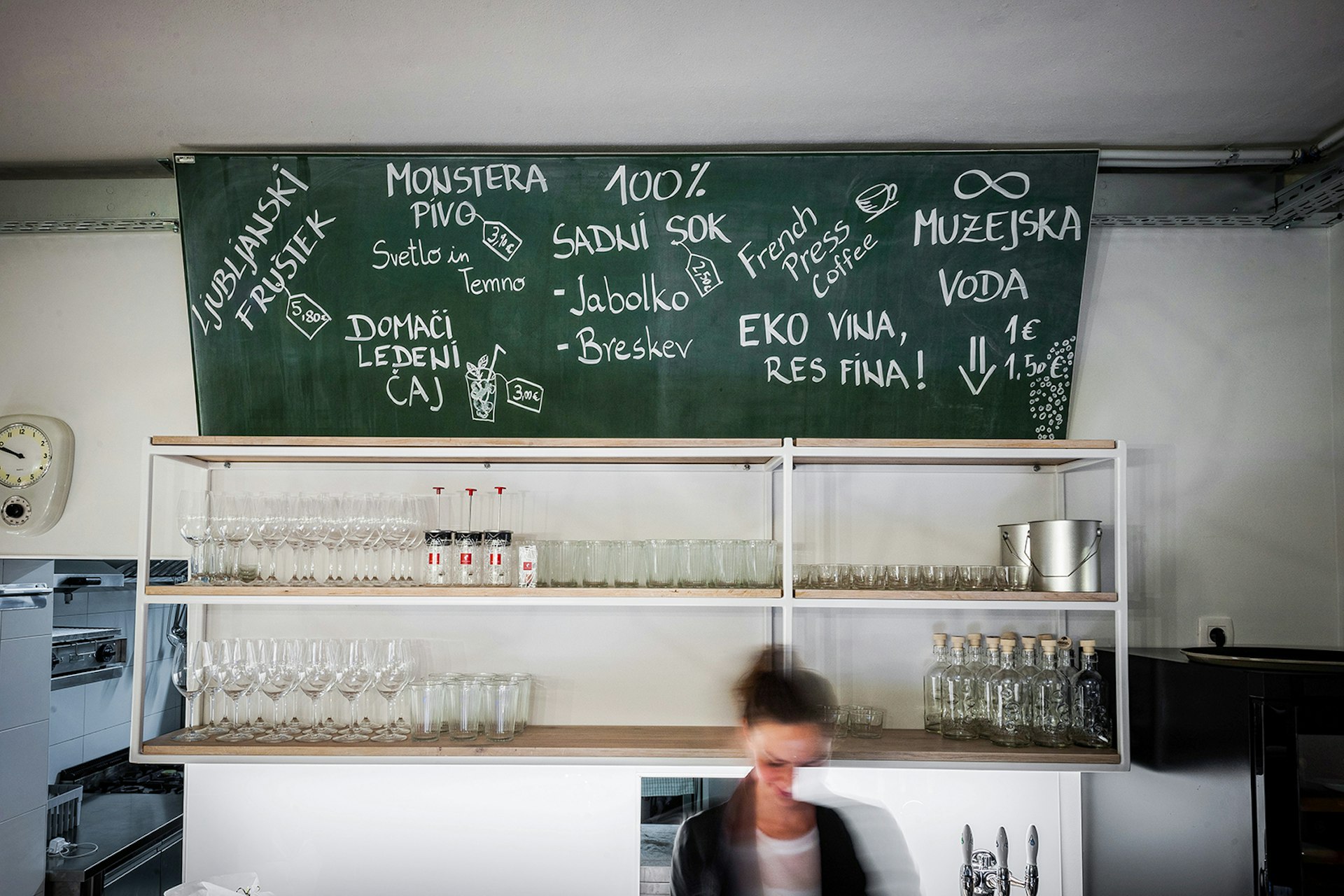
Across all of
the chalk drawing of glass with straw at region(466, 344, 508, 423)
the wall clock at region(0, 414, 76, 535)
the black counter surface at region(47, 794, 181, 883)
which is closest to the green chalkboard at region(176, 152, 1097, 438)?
the chalk drawing of glass with straw at region(466, 344, 508, 423)

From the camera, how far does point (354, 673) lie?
258 cm

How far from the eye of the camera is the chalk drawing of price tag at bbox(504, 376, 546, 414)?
2.84 meters

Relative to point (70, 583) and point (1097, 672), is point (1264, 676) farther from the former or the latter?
point (70, 583)

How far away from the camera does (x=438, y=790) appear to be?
2.78 m

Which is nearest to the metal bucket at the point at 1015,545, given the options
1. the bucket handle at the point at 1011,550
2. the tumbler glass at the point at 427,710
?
the bucket handle at the point at 1011,550

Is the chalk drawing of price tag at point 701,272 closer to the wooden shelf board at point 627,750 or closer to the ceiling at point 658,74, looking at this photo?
the ceiling at point 658,74

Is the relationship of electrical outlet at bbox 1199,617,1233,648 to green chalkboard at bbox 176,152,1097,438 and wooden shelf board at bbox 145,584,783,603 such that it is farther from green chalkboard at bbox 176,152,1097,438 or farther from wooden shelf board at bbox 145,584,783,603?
wooden shelf board at bbox 145,584,783,603

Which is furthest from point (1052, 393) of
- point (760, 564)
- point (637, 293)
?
point (637, 293)

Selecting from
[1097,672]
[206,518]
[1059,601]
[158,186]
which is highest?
[158,186]

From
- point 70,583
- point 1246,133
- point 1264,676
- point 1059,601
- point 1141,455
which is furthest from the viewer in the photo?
point 70,583

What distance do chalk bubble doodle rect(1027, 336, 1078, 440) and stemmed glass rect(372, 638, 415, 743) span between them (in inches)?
Answer: 82.7

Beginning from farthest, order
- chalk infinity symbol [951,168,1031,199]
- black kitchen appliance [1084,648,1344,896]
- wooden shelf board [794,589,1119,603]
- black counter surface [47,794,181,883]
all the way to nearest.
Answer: black counter surface [47,794,181,883], chalk infinity symbol [951,168,1031,199], wooden shelf board [794,589,1119,603], black kitchen appliance [1084,648,1344,896]

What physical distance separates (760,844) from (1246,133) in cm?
254

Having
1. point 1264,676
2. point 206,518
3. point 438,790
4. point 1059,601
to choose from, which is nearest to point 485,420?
point 206,518
